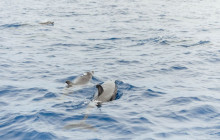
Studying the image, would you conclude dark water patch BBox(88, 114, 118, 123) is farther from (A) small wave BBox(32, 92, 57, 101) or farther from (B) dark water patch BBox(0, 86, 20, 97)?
(B) dark water patch BBox(0, 86, 20, 97)

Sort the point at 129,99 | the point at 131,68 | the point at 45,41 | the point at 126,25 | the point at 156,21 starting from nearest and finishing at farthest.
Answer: the point at 129,99
the point at 131,68
the point at 45,41
the point at 126,25
the point at 156,21

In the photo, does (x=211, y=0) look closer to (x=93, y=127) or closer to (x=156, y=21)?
(x=156, y=21)

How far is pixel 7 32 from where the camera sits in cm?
2286

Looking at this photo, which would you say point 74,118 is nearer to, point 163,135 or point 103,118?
point 103,118

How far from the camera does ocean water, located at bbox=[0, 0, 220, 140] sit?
351 inches

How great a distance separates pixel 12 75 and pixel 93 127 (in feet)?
21.2

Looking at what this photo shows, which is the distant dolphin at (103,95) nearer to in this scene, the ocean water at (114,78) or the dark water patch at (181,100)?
the ocean water at (114,78)

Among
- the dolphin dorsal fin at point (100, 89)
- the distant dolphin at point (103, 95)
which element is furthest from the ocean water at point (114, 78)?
the dolphin dorsal fin at point (100, 89)

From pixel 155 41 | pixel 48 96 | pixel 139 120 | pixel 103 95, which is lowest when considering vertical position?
pixel 139 120

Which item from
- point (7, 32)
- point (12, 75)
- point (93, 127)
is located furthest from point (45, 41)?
point (93, 127)

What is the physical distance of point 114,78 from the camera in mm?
13484

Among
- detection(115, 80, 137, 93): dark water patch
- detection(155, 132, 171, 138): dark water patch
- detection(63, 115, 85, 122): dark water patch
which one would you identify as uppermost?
detection(115, 80, 137, 93): dark water patch

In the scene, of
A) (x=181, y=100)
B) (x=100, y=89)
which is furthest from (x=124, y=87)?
(x=181, y=100)

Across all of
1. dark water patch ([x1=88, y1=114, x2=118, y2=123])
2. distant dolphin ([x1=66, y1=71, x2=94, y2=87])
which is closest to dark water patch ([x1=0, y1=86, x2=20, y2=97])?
distant dolphin ([x1=66, y1=71, x2=94, y2=87])
